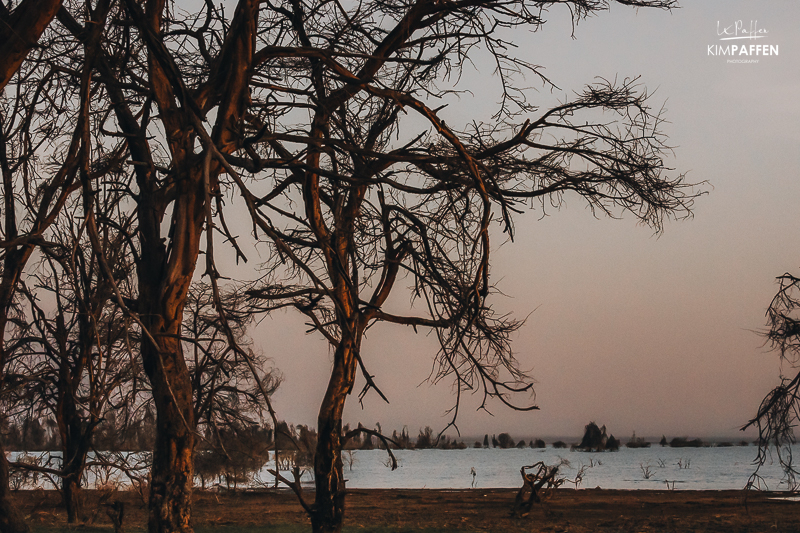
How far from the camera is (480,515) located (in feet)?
58.5

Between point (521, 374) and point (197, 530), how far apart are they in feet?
27.9

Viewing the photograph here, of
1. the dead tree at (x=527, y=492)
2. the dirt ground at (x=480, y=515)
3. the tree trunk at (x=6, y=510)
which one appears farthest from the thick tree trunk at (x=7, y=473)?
the dead tree at (x=527, y=492)

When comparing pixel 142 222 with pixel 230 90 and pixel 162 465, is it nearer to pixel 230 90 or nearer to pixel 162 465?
pixel 230 90

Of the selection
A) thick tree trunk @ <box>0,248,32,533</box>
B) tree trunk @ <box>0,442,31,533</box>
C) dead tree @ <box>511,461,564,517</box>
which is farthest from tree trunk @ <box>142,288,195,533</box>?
dead tree @ <box>511,461,564,517</box>

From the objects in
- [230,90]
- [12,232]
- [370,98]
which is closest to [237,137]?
[230,90]

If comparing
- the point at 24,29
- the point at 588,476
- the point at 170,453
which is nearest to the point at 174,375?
the point at 170,453

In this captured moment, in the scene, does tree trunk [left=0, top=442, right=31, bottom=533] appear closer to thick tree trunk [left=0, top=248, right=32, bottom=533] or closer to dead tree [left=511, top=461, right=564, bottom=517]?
thick tree trunk [left=0, top=248, right=32, bottom=533]

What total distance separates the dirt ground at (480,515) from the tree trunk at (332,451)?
263 centimetres

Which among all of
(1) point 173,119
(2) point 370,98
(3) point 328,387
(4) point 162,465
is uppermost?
(2) point 370,98

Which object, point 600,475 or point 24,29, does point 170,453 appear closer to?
point 24,29

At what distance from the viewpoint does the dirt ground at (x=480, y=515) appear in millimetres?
14297

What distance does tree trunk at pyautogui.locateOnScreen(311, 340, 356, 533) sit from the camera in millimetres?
A: 10109

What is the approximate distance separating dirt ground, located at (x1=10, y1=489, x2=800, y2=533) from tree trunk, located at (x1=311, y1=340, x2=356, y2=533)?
2626 millimetres

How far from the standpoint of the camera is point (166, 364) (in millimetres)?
6449
